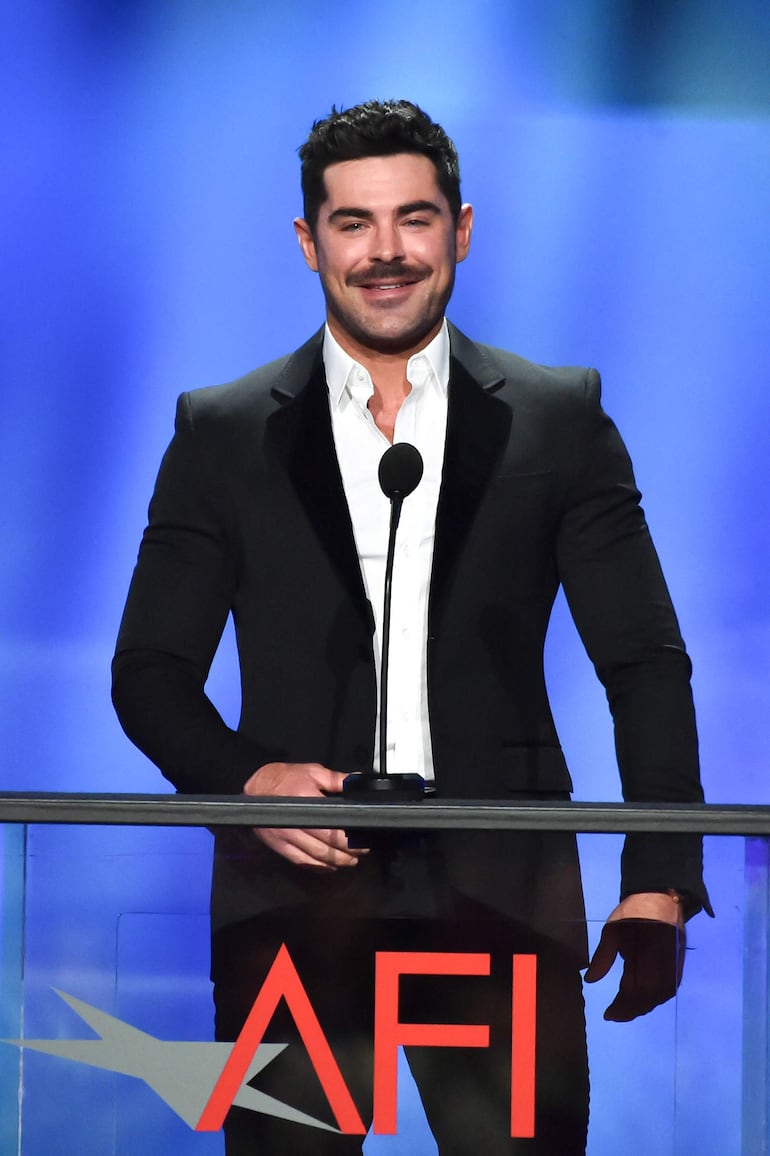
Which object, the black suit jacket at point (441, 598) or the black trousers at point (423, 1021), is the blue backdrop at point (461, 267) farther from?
the black trousers at point (423, 1021)

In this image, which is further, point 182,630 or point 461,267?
point 461,267

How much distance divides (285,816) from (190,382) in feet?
6.20

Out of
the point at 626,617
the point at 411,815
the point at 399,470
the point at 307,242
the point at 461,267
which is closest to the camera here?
the point at 411,815

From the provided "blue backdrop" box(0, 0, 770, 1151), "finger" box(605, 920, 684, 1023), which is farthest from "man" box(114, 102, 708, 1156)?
"blue backdrop" box(0, 0, 770, 1151)

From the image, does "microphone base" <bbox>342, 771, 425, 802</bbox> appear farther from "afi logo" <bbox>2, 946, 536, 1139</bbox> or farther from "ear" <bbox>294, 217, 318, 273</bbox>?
"ear" <bbox>294, 217, 318, 273</bbox>

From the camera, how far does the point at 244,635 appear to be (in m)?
2.08

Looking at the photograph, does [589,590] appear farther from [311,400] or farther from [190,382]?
[190,382]

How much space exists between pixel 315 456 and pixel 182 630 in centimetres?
32

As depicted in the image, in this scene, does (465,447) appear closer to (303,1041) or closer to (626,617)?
(626,617)

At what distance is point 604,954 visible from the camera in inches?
55.8

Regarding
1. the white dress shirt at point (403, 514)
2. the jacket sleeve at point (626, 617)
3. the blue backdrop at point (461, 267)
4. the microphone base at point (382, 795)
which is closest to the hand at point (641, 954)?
the microphone base at point (382, 795)

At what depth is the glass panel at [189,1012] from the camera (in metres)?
1.40

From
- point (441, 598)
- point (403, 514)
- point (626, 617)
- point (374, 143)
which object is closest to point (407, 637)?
point (441, 598)

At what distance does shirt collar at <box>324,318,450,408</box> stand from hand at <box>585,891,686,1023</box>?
1056 millimetres
